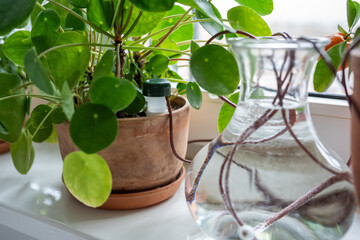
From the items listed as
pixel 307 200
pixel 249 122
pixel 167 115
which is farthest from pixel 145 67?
pixel 307 200

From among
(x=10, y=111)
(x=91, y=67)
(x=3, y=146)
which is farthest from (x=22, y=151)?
(x=3, y=146)

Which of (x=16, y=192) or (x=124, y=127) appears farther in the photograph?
(x=16, y=192)

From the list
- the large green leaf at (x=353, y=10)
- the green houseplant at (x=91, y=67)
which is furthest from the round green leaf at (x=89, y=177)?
the large green leaf at (x=353, y=10)

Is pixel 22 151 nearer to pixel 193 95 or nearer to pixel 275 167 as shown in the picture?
pixel 193 95

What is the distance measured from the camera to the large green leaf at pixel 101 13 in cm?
48

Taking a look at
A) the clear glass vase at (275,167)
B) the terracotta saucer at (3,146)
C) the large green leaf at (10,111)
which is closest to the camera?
the clear glass vase at (275,167)

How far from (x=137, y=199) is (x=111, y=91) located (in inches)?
10.7

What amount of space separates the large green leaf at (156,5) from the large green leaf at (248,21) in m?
0.17

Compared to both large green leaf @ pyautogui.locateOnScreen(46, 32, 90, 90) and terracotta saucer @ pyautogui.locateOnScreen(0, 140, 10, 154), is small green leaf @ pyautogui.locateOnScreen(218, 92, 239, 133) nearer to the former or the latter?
large green leaf @ pyautogui.locateOnScreen(46, 32, 90, 90)

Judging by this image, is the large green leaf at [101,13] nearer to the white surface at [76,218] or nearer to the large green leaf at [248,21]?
the large green leaf at [248,21]

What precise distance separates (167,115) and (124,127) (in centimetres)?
8

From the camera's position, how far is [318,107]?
737 mm

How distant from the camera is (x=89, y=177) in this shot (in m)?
0.42

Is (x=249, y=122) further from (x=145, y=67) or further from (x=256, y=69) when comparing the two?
(x=145, y=67)
